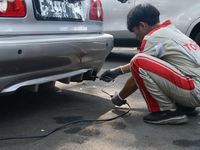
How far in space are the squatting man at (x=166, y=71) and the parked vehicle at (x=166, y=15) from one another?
265cm

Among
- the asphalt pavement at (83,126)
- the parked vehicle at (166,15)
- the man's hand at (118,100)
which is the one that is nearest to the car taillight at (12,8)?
the asphalt pavement at (83,126)

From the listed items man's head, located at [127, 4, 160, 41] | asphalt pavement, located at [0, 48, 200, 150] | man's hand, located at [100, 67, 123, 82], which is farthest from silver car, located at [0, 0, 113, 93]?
man's head, located at [127, 4, 160, 41]

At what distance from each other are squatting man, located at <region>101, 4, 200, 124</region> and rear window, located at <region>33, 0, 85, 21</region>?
602 millimetres

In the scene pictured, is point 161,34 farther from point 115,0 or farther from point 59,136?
point 115,0

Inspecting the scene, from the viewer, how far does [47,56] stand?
99.2 inches

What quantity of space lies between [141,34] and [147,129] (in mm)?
833

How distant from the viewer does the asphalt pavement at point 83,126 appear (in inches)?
87.1

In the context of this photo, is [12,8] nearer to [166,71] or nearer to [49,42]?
[49,42]

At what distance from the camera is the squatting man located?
2.51 meters

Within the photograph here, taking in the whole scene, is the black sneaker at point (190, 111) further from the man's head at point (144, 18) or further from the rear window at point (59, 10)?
the rear window at point (59, 10)

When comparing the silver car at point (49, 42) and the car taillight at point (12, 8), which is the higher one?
the car taillight at point (12, 8)

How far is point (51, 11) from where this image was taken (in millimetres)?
2654

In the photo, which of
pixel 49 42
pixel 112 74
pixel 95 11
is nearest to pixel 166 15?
pixel 95 11

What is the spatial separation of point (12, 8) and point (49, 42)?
0.39 metres
